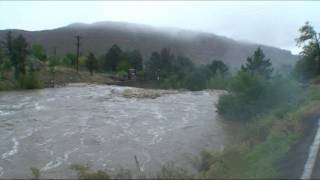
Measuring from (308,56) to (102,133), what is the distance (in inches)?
1619

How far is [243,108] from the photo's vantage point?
38719 millimetres

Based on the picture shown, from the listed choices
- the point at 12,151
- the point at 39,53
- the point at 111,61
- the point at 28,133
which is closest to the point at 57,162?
the point at 12,151

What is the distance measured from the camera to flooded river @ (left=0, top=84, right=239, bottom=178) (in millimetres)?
23141

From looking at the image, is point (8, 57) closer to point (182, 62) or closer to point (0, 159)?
point (182, 62)

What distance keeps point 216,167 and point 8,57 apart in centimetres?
7217

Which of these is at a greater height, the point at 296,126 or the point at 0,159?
the point at 296,126

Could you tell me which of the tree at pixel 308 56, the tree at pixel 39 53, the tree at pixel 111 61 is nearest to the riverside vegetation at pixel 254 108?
the tree at pixel 308 56

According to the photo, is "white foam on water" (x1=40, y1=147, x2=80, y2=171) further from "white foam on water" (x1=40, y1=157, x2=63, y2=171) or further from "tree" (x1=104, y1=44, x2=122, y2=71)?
"tree" (x1=104, y1=44, x2=122, y2=71)

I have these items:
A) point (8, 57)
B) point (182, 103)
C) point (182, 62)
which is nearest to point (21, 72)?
point (8, 57)

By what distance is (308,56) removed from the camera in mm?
65500

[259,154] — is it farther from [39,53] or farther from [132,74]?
[132,74]

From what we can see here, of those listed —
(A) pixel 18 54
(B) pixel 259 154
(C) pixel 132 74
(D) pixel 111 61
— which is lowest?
(C) pixel 132 74

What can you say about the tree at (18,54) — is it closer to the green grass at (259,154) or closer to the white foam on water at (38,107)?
the white foam on water at (38,107)

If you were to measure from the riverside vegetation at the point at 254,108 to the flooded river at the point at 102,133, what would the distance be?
2114 millimetres
